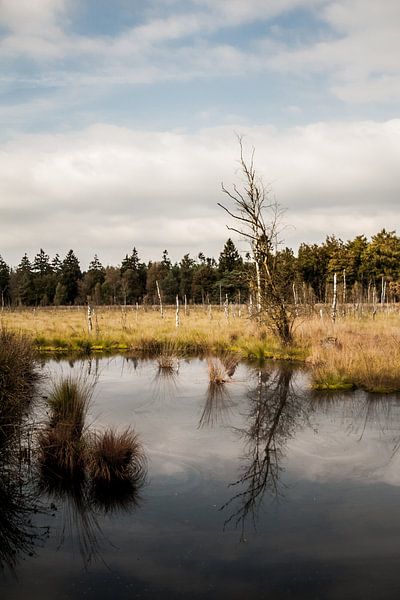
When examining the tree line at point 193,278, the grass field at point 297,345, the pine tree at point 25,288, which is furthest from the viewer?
the pine tree at point 25,288

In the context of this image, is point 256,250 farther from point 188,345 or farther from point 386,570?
point 386,570

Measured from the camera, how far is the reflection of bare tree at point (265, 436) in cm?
671

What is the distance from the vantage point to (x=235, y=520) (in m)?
6.14

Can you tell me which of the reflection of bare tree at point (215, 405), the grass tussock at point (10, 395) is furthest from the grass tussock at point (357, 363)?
the grass tussock at point (10, 395)

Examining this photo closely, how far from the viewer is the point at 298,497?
6754 mm

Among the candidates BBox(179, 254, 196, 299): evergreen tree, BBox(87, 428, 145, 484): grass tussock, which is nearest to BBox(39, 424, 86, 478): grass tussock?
BBox(87, 428, 145, 484): grass tussock

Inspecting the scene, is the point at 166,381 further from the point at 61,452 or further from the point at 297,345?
the point at 61,452

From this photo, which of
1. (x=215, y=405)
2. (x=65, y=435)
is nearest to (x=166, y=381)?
(x=215, y=405)

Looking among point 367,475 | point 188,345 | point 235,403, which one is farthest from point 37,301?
point 367,475

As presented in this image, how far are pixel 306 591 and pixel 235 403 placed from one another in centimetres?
741

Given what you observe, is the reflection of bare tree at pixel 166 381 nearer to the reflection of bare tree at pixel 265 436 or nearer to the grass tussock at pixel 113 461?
the reflection of bare tree at pixel 265 436

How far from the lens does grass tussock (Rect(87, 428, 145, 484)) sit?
7.05 m

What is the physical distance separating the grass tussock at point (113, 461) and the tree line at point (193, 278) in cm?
3435

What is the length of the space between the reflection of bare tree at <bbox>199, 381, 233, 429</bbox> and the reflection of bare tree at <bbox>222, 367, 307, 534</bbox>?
579 millimetres
